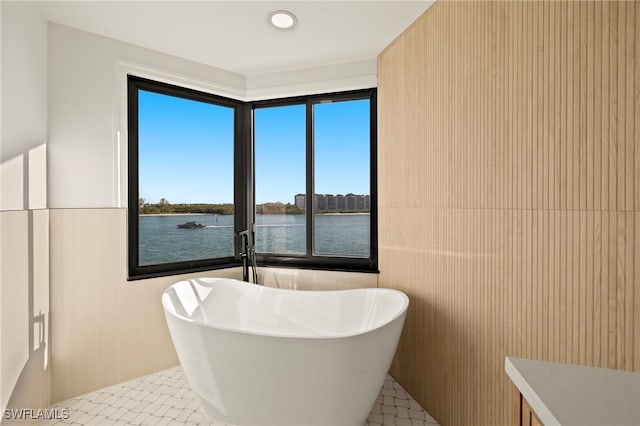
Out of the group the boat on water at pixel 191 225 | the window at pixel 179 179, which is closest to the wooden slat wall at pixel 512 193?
the window at pixel 179 179

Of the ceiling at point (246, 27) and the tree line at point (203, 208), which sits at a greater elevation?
the ceiling at point (246, 27)

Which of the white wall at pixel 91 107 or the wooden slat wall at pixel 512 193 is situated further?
the white wall at pixel 91 107

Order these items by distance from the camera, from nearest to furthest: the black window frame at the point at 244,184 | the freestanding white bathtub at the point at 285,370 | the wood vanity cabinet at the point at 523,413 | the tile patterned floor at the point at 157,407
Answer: the wood vanity cabinet at the point at 523,413, the freestanding white bathtub at the point at 285,370, the tile patterned floor at the point at 157,407, the black window frame at the point at 244,184

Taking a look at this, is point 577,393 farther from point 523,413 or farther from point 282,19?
point 282,19

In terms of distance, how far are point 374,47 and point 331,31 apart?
401 millimetres

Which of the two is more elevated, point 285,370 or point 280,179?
point 280,179

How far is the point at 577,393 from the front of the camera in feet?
2.13

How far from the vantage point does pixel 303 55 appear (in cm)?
269

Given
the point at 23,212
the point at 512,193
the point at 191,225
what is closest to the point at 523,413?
the point at 512,193

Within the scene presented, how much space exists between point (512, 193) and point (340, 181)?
1.61 meters

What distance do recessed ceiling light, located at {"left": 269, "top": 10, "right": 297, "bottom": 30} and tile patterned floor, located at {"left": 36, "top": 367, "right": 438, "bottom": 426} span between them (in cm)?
245

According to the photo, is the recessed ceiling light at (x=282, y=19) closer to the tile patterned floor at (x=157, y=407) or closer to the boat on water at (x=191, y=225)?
the boat on water at (x=191, y=225)

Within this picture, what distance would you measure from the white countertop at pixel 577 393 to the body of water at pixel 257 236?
86.9 inches

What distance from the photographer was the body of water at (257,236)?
9.23 ft
